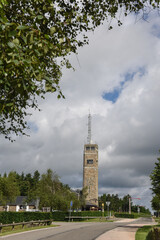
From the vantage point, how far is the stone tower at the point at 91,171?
89137 mm

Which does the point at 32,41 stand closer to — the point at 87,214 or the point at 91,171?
the point at 87,214

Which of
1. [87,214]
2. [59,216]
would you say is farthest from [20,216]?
[87,214]

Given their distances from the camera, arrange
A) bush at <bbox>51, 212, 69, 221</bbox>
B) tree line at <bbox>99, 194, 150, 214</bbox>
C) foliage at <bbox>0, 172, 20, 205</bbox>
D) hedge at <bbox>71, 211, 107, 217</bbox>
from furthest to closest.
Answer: tree line at <bbox>99, 194, 150, 214</bbox>
foliage at <bbox>0, 172, 20, 205</bbox>
hedge at <bbox>71, 211, 107, 217</bbox>
bush at <bbox>51, 212, 69, 221</bbox>

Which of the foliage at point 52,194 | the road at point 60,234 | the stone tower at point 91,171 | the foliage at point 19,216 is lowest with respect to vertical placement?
the road at point 60,234

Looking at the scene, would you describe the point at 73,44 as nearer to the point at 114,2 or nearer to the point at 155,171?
the point at 114,2

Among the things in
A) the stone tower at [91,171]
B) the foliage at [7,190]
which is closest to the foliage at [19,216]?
the foliage at [7,190]

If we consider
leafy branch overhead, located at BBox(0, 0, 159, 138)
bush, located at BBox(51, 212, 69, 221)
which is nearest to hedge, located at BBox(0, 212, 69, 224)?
bush, located at BBox(51, 212, 69, 221)

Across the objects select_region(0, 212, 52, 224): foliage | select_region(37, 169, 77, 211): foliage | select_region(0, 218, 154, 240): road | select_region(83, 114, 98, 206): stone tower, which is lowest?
select_region(0, 218, 154, 240): road

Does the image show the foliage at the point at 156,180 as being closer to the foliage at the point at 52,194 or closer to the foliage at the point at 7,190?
the foliage at the point at 52,194

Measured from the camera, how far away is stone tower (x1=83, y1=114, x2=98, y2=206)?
3509 inches

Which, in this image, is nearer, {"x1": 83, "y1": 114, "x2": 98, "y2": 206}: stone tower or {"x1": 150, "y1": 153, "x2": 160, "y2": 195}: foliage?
{"x1": 150, "y1": 153, "x2": 160, "y2": 195}: foliage

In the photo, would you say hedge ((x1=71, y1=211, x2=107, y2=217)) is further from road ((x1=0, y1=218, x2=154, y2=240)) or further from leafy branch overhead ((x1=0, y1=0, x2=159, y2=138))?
leafy branch overhead ((x1=0, y1=0, x2=159, y2=138))

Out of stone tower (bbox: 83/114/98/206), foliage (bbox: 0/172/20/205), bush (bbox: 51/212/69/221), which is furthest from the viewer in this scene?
stone tower (bbox: 83/114/98/206)

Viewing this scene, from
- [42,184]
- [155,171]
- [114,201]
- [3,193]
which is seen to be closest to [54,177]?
[42,184]
